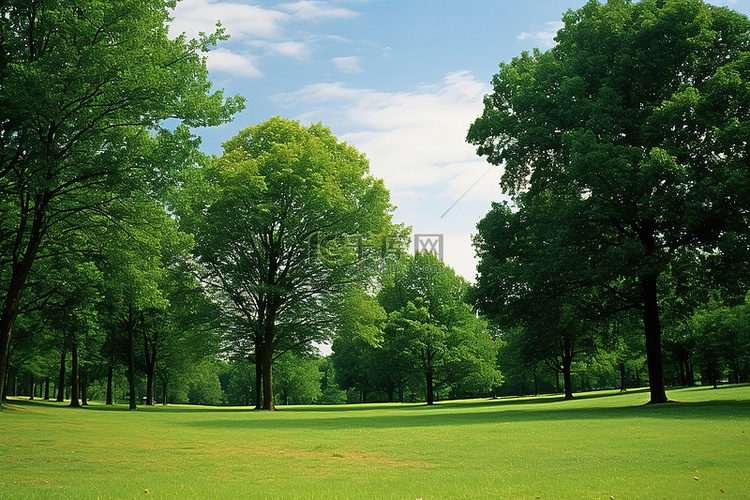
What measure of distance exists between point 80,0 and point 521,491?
60.3ft

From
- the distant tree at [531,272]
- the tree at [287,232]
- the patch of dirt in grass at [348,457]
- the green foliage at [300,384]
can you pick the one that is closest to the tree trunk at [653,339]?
the distant tree at [531,272]

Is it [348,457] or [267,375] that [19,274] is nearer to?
[267,375]

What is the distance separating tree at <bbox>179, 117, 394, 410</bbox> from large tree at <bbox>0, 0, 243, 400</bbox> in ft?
35.7

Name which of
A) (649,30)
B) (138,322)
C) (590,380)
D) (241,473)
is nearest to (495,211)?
(649,30)

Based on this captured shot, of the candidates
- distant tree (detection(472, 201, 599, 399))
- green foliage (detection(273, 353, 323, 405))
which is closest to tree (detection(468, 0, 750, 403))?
distant tree (detection(472, 201, 599, 399))

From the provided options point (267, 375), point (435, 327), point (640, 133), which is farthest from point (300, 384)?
point (640, 133)

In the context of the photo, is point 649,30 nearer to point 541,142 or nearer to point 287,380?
point 541,142

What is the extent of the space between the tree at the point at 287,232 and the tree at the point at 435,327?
12.8 m

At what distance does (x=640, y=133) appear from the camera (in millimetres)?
22609

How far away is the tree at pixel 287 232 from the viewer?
102ft

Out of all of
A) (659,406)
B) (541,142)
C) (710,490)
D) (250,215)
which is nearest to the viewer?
(710,490)

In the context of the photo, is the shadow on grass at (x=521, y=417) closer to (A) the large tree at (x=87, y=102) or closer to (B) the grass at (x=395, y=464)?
(B) the grass at (x=395, y=464)

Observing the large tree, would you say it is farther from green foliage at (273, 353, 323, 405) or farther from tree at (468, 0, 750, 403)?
green foliage at (273, 353, 323, 405)

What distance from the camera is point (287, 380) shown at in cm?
7688
